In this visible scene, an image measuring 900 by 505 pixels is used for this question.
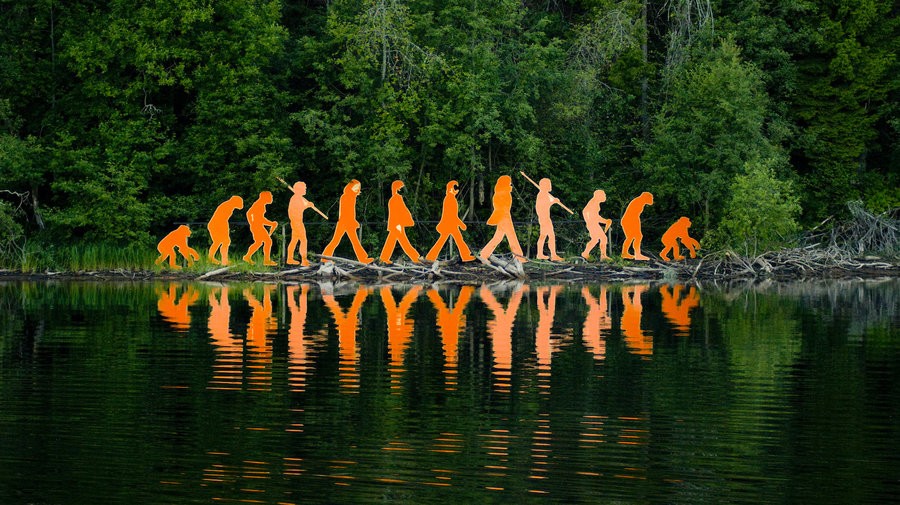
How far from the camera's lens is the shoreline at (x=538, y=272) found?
34.6m

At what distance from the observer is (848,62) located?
141 feet

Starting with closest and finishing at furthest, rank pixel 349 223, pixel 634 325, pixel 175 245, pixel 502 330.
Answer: pixel 502 330, pixel 634 325, pixel 349 223, pixel 175 245

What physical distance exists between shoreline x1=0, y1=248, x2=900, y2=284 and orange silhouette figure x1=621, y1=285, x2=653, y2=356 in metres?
4.41

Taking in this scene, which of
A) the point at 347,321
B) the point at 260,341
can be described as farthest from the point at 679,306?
the point at 260,341

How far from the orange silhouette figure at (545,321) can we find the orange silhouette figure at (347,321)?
246cm

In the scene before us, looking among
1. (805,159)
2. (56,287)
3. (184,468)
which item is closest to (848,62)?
(805,159)

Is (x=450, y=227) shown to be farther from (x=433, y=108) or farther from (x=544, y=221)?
(x=433, y=108)

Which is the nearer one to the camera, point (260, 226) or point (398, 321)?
point (398, 321)

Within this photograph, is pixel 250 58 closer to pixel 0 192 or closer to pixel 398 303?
pixel 0 192

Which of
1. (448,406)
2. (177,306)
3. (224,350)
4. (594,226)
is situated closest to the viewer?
(448,406)

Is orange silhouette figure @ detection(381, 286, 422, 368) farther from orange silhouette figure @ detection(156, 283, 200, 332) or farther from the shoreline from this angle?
orange silhouette figure @ detection(156, 283, 200, 332)

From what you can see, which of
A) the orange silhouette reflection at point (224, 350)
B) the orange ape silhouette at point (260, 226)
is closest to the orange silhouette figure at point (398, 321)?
the orange silhouette reflection at point (224, 350)

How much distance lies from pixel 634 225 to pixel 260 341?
64.9 feet

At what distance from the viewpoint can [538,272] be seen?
35812 mm
